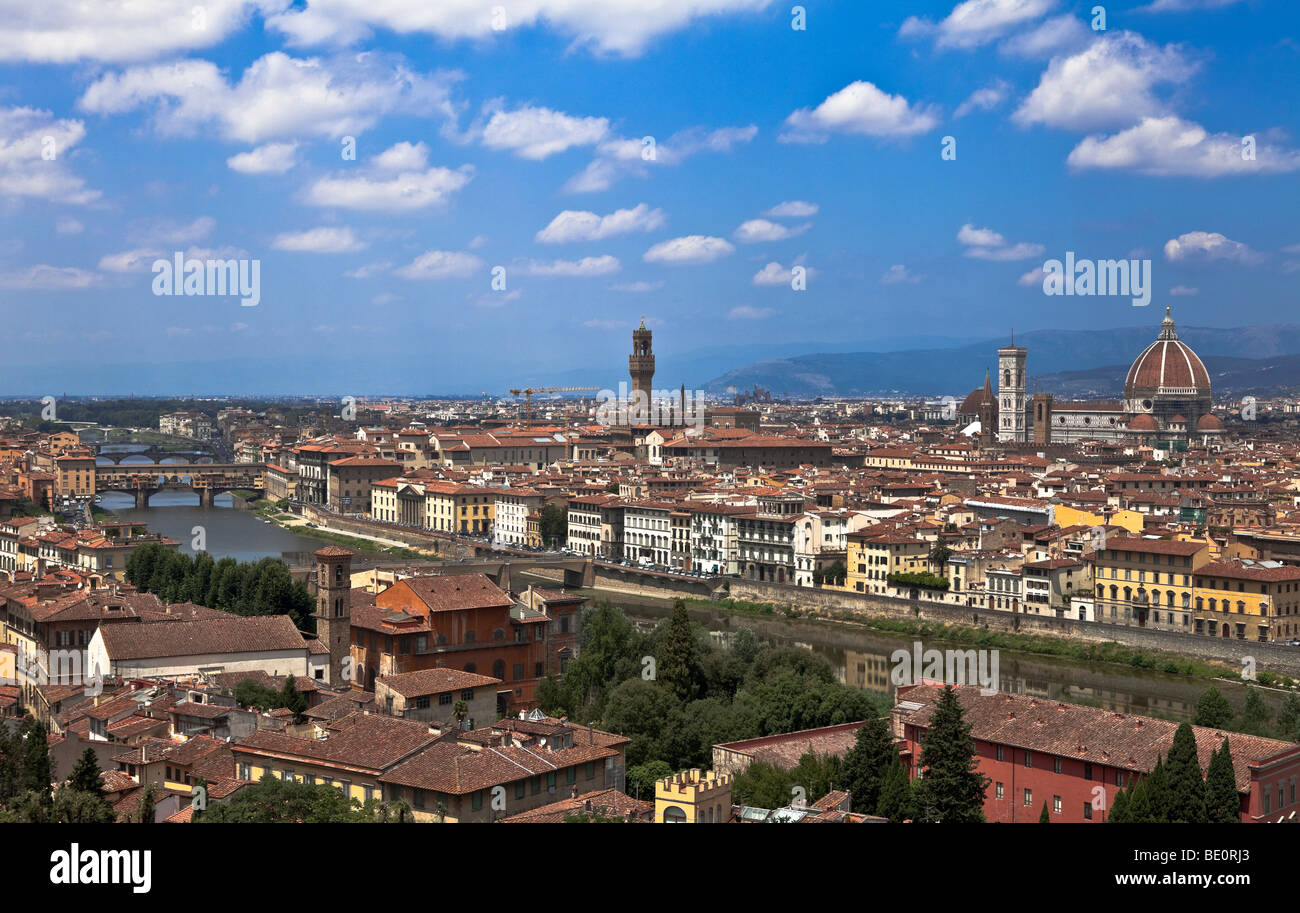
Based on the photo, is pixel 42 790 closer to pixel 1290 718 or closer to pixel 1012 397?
pixel 1290 718

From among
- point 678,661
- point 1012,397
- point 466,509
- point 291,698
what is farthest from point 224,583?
point 1012,397

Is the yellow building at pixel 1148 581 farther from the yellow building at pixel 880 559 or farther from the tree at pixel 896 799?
the tree at pixel 896 799

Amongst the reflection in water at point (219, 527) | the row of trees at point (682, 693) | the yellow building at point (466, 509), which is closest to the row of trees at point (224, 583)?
the row of trees at point (682, 693)

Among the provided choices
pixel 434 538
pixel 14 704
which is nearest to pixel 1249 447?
pixel 434 538

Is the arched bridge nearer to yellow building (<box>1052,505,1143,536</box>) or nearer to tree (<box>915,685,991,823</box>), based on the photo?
yellow building (<box>1052,505,1143,536</box>)
